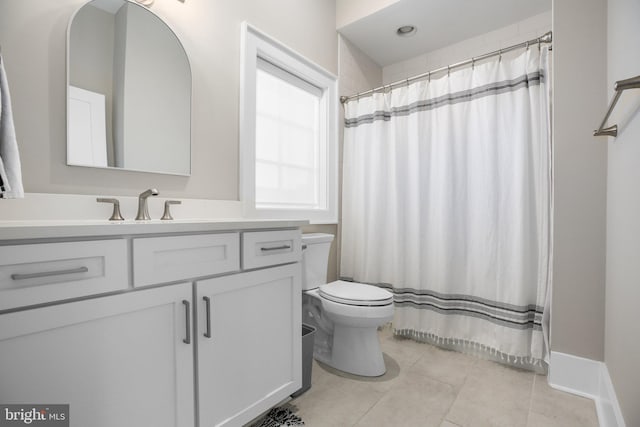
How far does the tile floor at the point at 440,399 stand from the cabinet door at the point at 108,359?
69 cm

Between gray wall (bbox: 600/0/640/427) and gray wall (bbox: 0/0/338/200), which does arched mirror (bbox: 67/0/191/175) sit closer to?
gray wall (bbox: 0/0/338/200)

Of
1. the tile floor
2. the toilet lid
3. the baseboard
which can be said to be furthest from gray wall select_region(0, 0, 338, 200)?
the baseboard

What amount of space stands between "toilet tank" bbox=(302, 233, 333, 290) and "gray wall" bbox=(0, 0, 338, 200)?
1.75 feet

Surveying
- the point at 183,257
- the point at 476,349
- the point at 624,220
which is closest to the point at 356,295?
the point at 476,349

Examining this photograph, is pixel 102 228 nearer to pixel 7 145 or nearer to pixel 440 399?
pixel 7 145

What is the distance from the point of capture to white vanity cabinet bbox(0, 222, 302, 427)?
2.35 ft

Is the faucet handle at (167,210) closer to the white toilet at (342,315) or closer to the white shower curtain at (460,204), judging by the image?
the white toilet at (342,315)

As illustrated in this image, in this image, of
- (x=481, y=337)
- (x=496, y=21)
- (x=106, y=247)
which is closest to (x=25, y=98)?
(x=106, y=247)

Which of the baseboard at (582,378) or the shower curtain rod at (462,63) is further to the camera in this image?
the shower curtain rod at (462,63)

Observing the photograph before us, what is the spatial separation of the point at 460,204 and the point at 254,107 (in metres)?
1.44

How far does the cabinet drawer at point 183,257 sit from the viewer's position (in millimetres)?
893

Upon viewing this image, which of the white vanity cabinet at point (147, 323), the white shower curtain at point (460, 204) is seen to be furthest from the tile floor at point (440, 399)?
the white vanity cabinet at point (147, 323)

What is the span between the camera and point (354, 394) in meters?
1.54

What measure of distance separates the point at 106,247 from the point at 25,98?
758 mm
